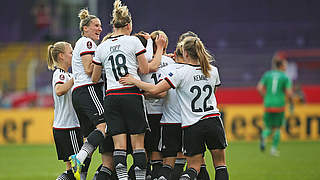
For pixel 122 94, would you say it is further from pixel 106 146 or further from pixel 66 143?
pixel 66 143

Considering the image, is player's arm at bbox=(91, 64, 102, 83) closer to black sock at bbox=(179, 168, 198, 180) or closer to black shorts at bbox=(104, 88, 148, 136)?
black shorts at bbox=(104, 88, 148, 136)

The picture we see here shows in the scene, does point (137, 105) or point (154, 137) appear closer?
point (137, 105)

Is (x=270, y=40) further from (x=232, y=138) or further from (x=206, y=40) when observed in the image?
(x=232, y=138)

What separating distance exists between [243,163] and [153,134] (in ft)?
17.3

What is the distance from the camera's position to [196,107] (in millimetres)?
7895

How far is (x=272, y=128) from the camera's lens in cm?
1565

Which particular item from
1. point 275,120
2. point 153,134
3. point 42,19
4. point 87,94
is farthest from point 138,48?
point 42,19

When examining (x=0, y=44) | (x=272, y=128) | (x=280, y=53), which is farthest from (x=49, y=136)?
(x=0, y=44)

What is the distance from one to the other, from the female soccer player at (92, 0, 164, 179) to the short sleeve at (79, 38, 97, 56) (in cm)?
36

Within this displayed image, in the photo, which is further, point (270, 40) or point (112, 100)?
point (270, 40)

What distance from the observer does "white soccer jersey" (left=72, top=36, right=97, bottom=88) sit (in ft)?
27.8

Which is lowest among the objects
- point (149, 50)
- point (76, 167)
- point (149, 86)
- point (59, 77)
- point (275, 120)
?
point (275, 120)

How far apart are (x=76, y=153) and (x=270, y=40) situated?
19.8m

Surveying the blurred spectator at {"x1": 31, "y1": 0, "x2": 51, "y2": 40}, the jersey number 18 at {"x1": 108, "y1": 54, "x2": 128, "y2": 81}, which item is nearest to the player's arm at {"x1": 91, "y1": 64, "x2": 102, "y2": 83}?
the jersey number 18 at {"x1": 108, "y1": 54, "x2": 128, "y2": 81}
